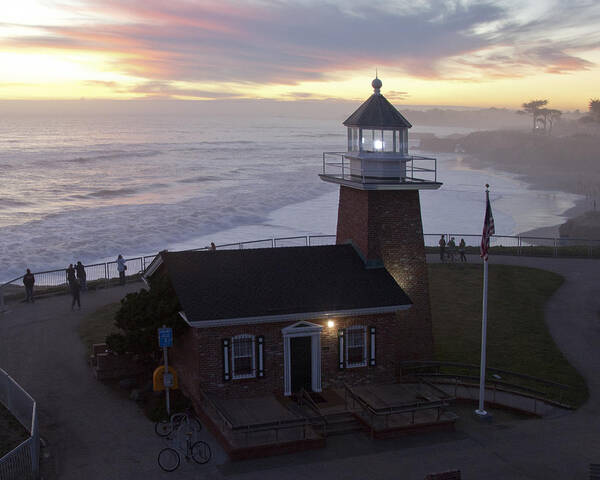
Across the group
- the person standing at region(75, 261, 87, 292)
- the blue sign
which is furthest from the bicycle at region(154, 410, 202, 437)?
the person standing at region(75, 261, 87, 292)

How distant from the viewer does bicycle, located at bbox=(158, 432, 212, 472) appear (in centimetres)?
1437

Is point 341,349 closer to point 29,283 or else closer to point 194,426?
point 194,426

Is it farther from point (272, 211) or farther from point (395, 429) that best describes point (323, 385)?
point (272, 211)

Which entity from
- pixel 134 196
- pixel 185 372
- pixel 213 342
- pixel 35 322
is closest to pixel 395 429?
pixel 213 342

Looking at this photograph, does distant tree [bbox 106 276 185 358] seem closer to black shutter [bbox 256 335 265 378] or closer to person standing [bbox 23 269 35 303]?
black shutter [bbox 256 335 265 378]

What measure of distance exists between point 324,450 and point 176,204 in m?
55.3

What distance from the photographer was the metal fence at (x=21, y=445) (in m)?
12.7

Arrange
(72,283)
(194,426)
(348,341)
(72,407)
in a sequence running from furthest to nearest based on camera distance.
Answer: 1. (72,283)
2. (348,341)
3. (72,407)
4. (194,426)

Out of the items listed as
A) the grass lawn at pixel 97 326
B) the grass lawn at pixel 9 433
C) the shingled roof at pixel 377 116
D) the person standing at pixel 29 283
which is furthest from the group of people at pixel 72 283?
the shingled roof at pixel 377 116

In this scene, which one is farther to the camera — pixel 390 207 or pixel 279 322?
pixel 390 207

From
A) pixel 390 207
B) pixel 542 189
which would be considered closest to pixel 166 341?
pixel 390 207

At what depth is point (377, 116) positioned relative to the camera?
2067 cm

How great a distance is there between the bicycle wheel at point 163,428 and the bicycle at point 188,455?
117 cm

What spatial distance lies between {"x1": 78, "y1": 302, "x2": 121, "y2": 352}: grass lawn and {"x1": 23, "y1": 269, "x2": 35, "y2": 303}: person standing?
3.14 meters
